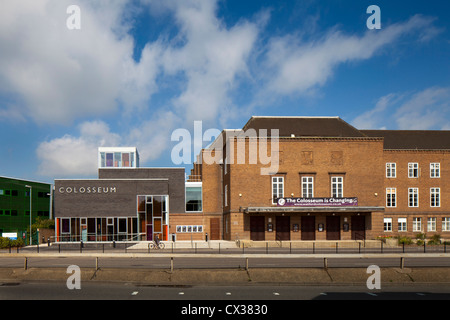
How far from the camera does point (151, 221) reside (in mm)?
52188

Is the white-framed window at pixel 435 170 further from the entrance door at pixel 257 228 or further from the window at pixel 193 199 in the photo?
the window at pixel 193 199

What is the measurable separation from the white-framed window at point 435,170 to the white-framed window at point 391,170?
467 cm

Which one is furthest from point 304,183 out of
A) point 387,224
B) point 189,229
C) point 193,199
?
point 189,229

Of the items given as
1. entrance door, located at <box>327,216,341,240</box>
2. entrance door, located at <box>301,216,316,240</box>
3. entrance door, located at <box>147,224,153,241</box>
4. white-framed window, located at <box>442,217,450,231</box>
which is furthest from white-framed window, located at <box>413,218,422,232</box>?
entrance door, located at <box>147,224,153,241</box>

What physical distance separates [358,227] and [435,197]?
491 inches

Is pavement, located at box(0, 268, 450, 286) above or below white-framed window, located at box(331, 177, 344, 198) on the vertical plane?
below

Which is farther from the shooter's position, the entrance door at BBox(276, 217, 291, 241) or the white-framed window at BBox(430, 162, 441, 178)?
Result: the white-framed window at BBox(430, 162, 441, 178)

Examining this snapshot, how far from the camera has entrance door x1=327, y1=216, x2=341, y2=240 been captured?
48.0 m

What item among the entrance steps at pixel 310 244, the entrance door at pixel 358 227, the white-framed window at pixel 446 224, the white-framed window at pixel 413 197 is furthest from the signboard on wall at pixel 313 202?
the white-framed window at pixel 446 224

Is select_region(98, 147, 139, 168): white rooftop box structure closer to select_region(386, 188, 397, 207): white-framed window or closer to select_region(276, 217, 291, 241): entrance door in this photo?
select_region(276, 217, 291, 241): entrance door

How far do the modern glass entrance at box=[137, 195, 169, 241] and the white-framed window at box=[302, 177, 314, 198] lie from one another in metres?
17.1
